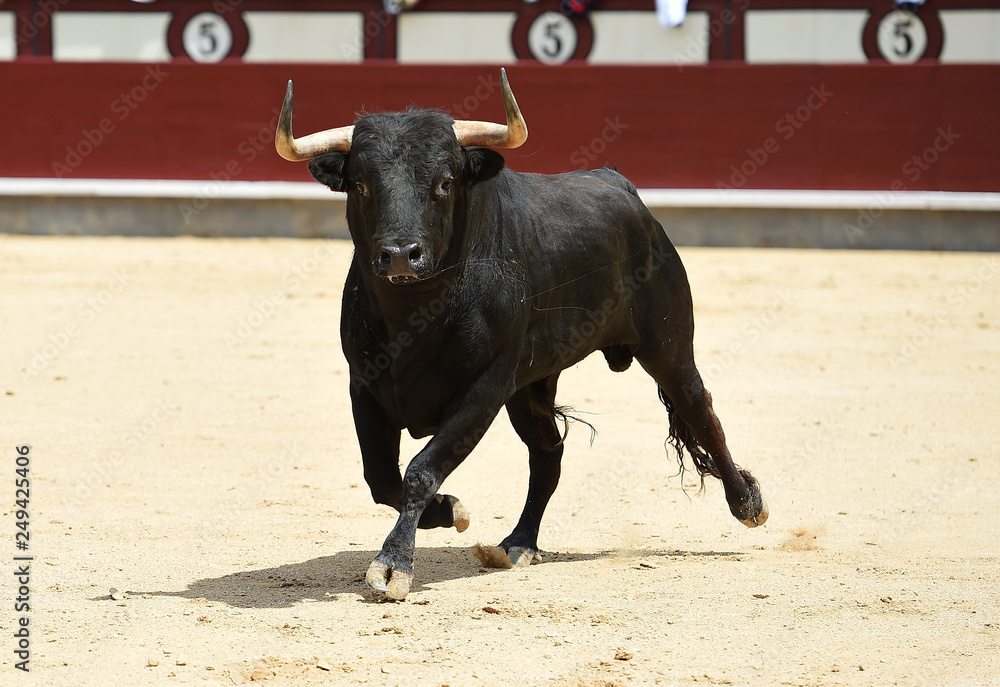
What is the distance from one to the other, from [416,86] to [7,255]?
3924 mm

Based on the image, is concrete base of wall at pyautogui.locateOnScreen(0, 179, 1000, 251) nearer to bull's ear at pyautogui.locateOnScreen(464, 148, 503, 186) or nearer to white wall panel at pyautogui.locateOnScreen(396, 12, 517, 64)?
white wall panel at pyautogui.locateOnScreen(396, 12, 517, 64)

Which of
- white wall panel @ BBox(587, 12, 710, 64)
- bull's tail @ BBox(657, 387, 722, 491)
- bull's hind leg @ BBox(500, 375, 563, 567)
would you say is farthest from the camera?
white wall panel @ BBox(587, 12, 710, 64)

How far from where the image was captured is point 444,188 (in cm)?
325

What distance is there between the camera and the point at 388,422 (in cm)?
354

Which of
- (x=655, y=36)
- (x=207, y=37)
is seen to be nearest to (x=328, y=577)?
(x=655, y=36)

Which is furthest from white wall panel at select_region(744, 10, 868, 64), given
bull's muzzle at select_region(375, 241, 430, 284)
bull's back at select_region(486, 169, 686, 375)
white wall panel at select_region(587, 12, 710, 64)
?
bull's muzzle at select_region(375, 241, 430, 284)

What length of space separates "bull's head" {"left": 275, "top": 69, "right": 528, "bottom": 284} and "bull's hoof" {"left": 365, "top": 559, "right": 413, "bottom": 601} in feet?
2.31

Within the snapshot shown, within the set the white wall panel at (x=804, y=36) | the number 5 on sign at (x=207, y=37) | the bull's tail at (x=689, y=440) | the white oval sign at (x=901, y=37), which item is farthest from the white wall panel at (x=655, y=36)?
the bull's tail at (x=689, y=440)

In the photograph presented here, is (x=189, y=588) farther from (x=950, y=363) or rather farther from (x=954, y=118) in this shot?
(x=954, y=118)

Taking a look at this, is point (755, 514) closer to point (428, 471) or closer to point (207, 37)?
point (428, 471)

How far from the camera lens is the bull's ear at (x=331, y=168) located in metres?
3.29

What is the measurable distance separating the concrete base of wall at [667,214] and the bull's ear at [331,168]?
339 inches

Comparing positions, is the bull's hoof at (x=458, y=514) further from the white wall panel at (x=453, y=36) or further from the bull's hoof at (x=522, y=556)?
the white wall panel at (x=453, y=36)

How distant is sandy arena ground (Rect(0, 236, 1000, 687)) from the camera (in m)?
2.95
